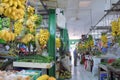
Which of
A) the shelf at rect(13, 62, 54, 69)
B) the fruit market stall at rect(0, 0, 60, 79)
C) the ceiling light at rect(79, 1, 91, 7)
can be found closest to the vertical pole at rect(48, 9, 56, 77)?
the fruit market stall at rect(0, 0, 60, 79)

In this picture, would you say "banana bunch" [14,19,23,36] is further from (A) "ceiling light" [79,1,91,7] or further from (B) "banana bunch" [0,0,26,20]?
(A) "ceiling light" [79,1,91,7]

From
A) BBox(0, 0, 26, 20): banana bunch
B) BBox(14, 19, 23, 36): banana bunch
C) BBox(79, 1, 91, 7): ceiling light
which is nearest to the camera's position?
BBox(0, 0, 26, 20): banana bunch

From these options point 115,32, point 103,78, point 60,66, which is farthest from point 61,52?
point 115,32

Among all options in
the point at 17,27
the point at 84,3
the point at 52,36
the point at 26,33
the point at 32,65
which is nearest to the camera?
the point at 17,27

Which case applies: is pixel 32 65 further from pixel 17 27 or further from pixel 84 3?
pixel 84 3

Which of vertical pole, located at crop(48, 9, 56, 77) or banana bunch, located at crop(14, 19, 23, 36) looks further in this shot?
vertical pole, located at crop(48, 9, 56, 77)

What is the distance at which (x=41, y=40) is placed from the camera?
623cm

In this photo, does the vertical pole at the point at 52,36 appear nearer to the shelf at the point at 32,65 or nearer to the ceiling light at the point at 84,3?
the shelf at the point at 32,65

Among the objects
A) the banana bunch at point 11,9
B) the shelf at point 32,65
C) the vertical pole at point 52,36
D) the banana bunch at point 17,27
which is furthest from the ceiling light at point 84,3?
the banana bunch at point 11,9

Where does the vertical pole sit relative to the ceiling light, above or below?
below

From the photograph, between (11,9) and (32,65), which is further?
(32,65)

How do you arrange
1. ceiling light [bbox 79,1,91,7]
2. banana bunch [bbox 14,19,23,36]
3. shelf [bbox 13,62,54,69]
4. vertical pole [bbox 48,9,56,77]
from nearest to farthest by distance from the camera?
1. banana bunch [bbox 14,19,23,36]
2. shelf [bbox 13,62,54,69]
3. vertical pole [bbox 48,9,56,77]
4. ceiling light [bbox 79,1,91,7]

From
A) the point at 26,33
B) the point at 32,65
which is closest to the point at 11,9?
the point at 26,33

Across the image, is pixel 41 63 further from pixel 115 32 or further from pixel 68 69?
pixel 68 69
